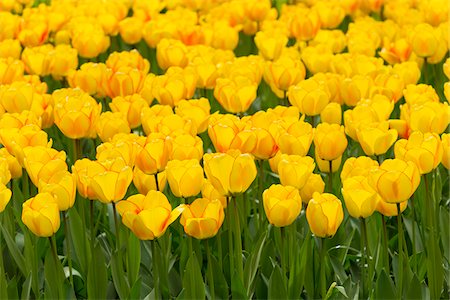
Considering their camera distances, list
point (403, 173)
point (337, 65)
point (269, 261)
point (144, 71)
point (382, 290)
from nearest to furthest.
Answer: point (403, 173) < point (382, 290) < point (269, 261) < point (337, 65) < point (144, 71)

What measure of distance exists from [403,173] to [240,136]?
1.72ft

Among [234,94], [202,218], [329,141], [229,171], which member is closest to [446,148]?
[329,141]

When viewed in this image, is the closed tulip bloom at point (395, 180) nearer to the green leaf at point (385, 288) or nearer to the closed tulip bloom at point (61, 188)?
the green leaf at point (385, 288)

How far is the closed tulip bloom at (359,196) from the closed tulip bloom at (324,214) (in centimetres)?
4

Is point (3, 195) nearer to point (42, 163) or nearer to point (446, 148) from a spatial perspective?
point (42, 163)

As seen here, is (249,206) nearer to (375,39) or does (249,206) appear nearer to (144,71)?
(144,71)

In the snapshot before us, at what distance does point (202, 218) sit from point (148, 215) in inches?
6.1

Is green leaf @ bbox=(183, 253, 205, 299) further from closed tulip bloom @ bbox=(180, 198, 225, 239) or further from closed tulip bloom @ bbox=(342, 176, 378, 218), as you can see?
closed tulip bloom @ bbox=(342, 176, 378, 218)

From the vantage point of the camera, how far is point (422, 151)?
8.61ft

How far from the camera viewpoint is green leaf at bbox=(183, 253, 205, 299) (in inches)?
103

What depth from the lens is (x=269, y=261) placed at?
2.92 meters

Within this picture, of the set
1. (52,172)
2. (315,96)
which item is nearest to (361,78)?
(315,96)

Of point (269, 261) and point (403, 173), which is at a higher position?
point (403, 173)

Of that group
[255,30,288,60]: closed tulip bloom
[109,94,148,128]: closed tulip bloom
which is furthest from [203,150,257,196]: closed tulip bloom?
[255,30,288,60]: closed tulip bloom
